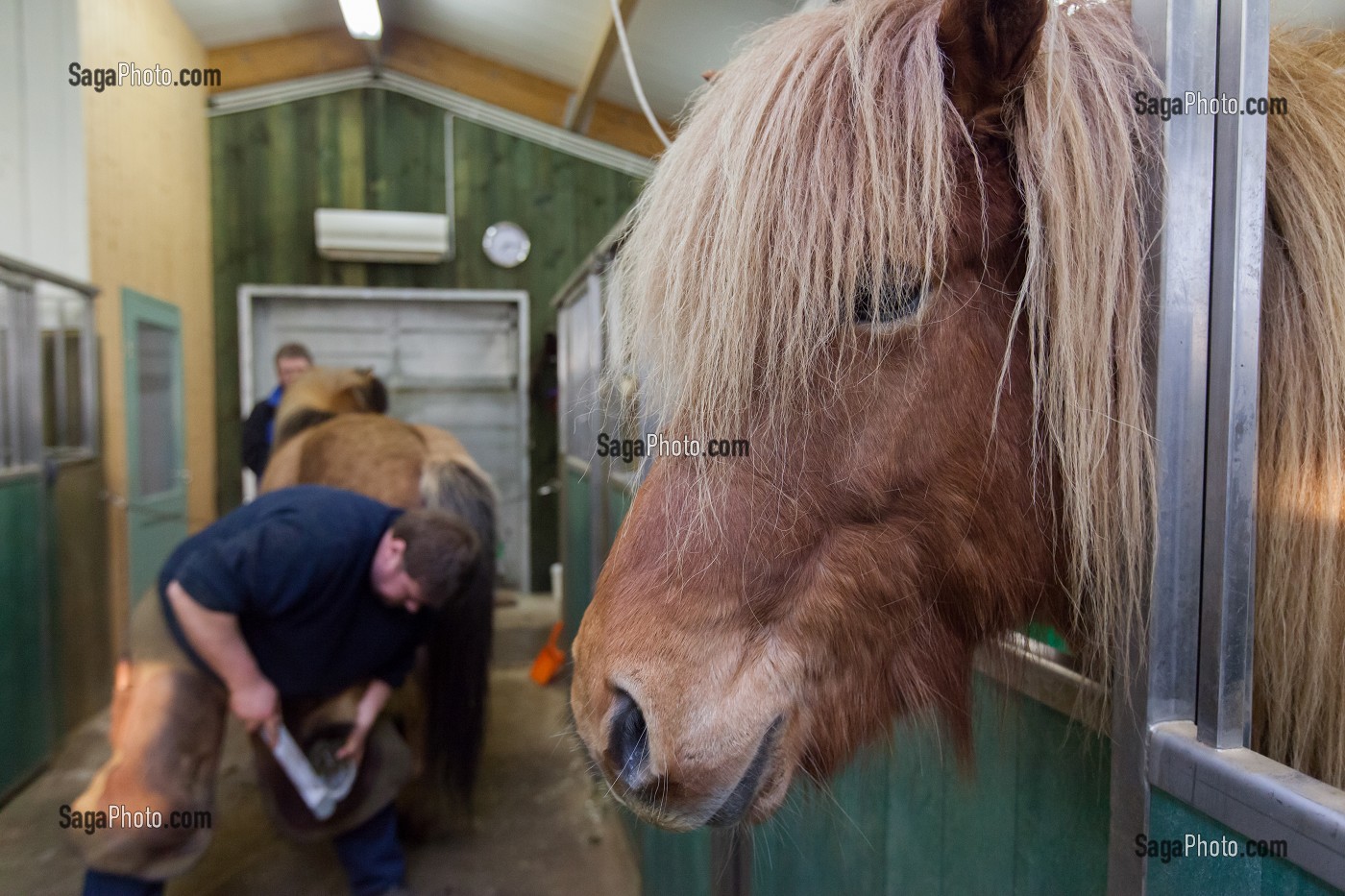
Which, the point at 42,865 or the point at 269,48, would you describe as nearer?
the point at 42,865

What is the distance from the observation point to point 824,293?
0.70 metres

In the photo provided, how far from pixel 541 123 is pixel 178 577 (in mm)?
4885

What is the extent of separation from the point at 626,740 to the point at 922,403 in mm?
419

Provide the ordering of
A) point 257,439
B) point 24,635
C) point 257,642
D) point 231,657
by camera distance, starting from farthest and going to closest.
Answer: point 257,439
point 24,635
point 257,642
point 231,657

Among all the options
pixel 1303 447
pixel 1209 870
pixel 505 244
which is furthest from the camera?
pixel 505 244

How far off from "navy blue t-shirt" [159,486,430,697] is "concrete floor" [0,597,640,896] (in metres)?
0.63

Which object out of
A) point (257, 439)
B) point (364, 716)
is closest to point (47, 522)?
point (257, 439)

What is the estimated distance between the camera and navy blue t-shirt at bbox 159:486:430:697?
190 centimetres

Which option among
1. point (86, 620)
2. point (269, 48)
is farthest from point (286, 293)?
point (86, 620)

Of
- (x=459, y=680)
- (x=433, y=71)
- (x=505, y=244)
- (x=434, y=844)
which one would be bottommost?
(x=434, y=844)

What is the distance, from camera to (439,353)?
5988 millimetres

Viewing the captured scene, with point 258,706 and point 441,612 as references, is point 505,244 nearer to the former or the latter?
point 441,612

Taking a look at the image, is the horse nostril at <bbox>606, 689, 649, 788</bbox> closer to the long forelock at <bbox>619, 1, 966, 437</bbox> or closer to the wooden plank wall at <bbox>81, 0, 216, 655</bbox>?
the long forelock at <bbox>619, 1, 966, 437</bbox>

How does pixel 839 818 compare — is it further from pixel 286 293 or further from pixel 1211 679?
pixel 286 293
